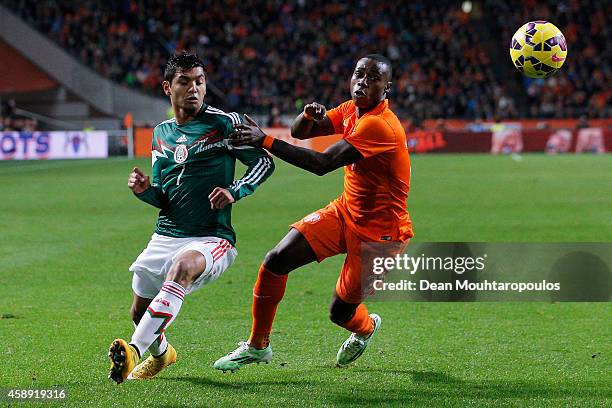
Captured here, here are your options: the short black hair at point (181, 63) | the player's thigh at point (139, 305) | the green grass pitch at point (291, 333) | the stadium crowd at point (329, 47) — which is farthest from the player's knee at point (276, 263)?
the stadium crowd at point (329, 47)

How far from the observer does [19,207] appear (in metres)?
16.6

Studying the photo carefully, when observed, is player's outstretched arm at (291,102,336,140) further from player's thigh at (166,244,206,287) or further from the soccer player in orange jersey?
player's thigh at (166,244,206,287)

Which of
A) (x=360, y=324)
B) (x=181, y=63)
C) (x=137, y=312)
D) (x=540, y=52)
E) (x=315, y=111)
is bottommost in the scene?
(x=360, y=324)

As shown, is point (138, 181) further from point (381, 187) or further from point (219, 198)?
point (381, 187)

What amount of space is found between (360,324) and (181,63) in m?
2.12

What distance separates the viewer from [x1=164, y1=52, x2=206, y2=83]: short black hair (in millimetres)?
5605

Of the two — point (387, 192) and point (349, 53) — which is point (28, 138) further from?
point (387, 192)

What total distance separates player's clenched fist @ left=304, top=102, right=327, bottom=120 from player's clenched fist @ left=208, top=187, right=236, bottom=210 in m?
0.92

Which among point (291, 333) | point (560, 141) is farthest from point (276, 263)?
point (560, 141)

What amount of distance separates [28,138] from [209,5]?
13236 mm

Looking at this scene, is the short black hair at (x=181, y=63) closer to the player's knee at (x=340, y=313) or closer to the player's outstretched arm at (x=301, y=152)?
the player's outstretched arm at (x=301, y=152)

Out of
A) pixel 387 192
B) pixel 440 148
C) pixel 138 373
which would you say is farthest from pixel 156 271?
pixel 440 148

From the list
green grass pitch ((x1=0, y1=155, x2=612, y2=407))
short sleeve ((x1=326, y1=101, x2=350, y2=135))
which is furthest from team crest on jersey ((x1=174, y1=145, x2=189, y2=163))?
green grass pitch ((x1=0, y1=155, x2=612, y2=407))

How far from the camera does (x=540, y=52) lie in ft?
24.9
